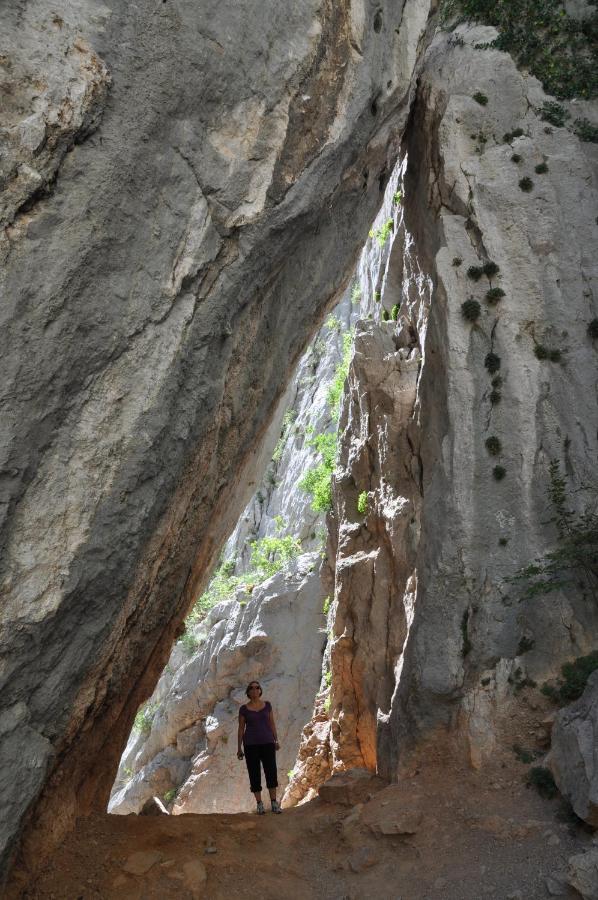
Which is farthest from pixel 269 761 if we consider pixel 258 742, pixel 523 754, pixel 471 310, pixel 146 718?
pixel 146 718

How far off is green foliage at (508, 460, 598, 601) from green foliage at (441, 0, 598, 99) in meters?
11.1

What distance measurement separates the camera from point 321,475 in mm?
30375

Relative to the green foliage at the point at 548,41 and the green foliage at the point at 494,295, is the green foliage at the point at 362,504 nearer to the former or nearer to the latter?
the green foliage at the point at 494,295

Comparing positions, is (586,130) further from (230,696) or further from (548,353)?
(230,696)

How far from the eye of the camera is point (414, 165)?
18375 millimetres

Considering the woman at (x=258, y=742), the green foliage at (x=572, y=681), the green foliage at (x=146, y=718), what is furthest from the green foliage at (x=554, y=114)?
the green foliage at (x=146, y=718)

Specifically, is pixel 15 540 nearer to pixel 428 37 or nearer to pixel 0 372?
pixel 0 372

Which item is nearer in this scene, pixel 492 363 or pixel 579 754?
pixel 579 754

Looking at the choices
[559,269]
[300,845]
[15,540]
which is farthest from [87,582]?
[559,269]

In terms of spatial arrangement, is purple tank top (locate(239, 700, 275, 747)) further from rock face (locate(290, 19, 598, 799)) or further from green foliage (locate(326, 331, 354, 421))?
green foliage (locate(326, 331, 354, 421))

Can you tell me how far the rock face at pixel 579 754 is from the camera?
7.55m

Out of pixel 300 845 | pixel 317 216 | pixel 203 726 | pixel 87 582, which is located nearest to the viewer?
pixel 87 582

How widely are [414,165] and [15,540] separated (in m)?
15.3

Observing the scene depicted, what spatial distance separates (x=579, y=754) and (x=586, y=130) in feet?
48.6
